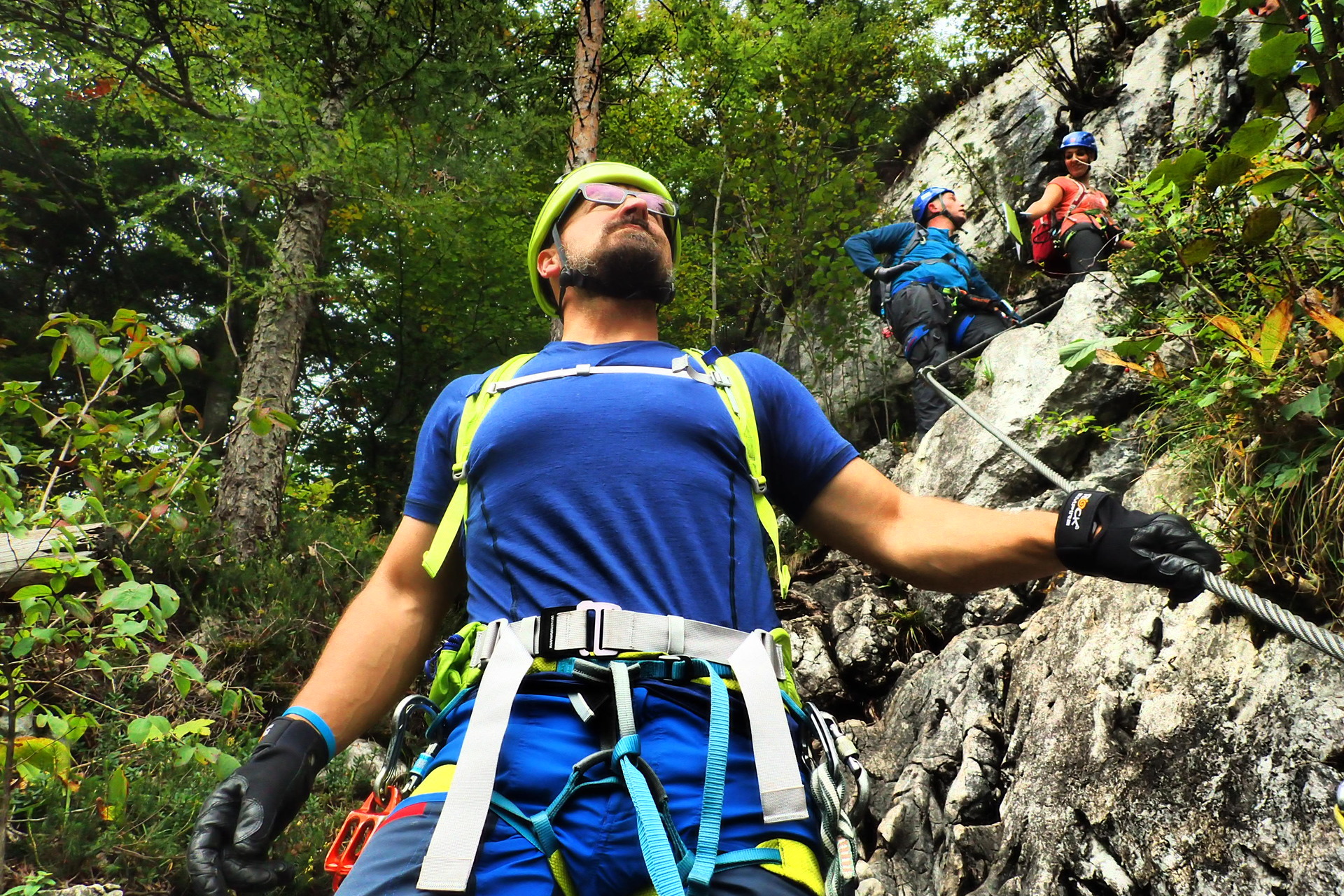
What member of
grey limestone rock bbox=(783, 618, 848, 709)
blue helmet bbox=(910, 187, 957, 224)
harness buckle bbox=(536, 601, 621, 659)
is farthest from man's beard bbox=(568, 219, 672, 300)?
blue helmet bbox=(910, 187, 957, 224)

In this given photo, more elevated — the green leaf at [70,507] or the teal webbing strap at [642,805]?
the green leaf at [70,507]

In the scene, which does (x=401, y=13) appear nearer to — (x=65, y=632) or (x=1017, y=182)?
(x=65, y=632)

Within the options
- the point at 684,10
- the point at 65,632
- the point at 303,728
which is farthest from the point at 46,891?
the point at 684,10

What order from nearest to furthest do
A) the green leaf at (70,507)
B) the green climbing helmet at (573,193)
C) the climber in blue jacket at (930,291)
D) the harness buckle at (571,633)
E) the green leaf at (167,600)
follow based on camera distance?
the harness buckle at (571,633) < the green leaf at (70,507) < the green leaf at (167,600) < the green climbing helmet at (573,193) < the climber in blue jacket at (930,291)

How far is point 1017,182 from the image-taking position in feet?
38.8

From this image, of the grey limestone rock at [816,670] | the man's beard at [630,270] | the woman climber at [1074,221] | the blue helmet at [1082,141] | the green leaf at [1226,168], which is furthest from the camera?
the blue helmet at [1082,141]

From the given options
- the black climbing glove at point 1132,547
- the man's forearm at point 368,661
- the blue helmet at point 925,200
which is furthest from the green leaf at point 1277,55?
the blue helmet at point 925,200

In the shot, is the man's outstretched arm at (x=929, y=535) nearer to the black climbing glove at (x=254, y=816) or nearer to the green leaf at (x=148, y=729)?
the black climbing glove at (x=254, y=816)

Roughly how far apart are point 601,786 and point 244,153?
7786 mm

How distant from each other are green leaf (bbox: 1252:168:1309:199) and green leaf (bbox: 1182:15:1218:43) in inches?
15.9

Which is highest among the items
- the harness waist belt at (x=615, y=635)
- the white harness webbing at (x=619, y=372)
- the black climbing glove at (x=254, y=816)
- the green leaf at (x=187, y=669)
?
the white harness webbing at (x=619, y=372)

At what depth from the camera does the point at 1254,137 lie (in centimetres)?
209

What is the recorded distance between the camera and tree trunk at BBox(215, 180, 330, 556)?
803 cm

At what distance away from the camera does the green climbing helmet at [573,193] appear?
10.9ft
